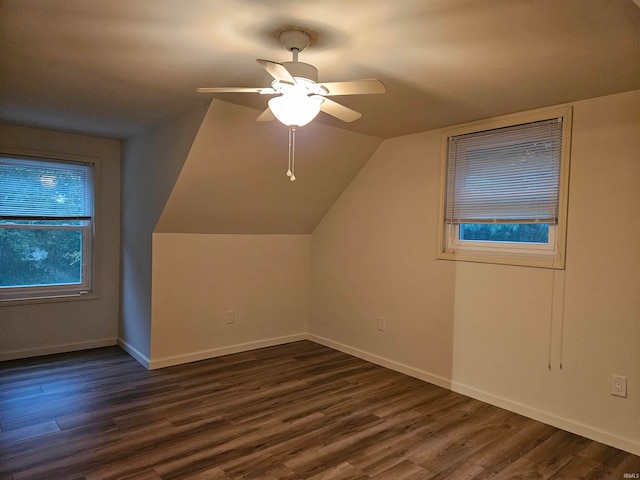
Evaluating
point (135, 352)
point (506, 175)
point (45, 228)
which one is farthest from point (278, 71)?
point (45, 228)

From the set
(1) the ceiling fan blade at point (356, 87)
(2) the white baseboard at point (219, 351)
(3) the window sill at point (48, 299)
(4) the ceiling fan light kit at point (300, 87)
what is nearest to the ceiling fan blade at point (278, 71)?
(4) the ceiling fan light kit at point (300, 87)

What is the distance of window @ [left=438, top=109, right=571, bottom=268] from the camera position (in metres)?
2.87

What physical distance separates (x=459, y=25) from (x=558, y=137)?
1490mm

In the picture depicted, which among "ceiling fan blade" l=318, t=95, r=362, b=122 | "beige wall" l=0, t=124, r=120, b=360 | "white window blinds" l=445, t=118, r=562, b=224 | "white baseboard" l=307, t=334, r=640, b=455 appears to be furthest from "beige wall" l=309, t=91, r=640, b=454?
"beige wall" l=0, t=124, r=120, b=360

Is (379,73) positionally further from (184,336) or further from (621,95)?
(184,336)

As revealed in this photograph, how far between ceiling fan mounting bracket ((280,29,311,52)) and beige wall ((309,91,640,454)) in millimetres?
1882

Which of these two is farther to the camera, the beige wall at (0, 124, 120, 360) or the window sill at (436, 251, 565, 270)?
the beige wall at (0, 124, 120, 360)

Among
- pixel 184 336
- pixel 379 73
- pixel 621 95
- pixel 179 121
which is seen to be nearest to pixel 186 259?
pixel 184 336

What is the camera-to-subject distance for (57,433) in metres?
2.56

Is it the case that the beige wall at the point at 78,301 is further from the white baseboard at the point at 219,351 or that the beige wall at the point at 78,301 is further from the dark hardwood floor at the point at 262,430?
the white baseboard at the point at 219,351

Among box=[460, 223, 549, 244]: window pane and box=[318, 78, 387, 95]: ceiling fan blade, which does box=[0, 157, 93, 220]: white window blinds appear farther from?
box=[460, 223, 549, 244]: window pane

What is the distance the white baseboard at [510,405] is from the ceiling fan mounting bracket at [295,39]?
278 cm

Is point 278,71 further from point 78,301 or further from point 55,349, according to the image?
point 55,349

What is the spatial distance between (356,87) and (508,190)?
1722mm
